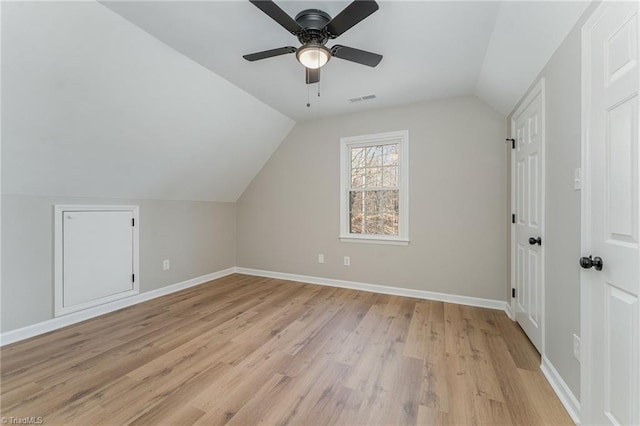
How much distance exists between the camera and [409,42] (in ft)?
7.22

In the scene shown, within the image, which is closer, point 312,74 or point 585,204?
point 585,204

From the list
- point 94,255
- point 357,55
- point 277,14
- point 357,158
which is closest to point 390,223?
point 357,158

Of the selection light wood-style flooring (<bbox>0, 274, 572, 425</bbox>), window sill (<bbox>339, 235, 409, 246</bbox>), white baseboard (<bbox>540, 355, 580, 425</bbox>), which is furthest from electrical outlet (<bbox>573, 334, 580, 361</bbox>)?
window sill (<bbox>339, 235, 409, 246</bbox>)

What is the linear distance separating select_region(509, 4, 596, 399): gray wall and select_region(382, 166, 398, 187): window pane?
187cm

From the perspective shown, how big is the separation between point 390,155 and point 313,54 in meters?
2.12

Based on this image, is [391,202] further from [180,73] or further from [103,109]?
[103,109]

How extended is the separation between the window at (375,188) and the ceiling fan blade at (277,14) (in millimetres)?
2190

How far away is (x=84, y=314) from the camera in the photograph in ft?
9.11

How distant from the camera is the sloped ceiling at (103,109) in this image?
1.75 m

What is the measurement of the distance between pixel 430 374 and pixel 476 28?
2.55 metres

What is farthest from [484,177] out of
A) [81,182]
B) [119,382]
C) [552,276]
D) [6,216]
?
[6,216]

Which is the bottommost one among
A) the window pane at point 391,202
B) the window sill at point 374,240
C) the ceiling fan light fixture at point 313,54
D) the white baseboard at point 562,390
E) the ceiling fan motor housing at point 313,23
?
the white baseboard at point 562,390

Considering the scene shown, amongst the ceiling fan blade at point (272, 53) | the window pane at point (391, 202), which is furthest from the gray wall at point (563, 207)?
the window pane at point (391, 202)

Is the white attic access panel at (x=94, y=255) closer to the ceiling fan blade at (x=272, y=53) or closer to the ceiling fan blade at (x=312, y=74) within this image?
the ceiling fan blade at (x=272, y=53)
